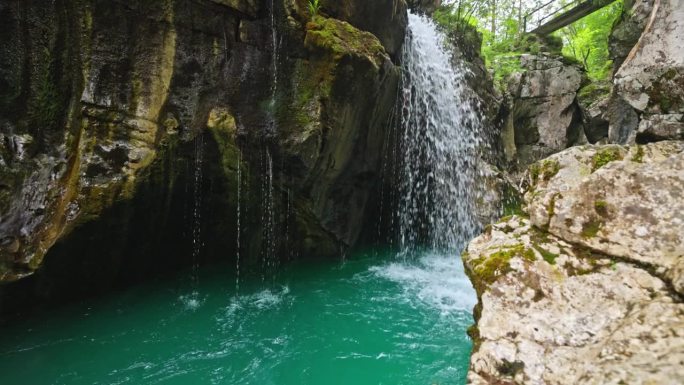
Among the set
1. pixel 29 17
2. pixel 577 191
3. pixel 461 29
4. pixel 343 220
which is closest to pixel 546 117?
pixel 461 29

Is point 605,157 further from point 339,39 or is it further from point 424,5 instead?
point 424,5

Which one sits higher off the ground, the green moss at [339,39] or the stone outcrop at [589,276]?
the green moss at [339,39]

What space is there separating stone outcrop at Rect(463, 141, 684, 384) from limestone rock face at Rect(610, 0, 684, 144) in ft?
5.36

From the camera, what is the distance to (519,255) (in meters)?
4.02

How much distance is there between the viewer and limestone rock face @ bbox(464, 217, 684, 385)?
2764 mm

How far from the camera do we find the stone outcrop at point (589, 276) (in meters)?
2.91

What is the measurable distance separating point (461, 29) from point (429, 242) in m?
9.16

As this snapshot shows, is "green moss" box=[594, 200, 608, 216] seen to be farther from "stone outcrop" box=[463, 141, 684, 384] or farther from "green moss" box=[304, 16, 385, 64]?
"green moss" box=[304, 16, 385, 64]

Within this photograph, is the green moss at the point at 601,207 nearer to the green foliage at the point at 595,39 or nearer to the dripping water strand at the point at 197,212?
the dripping water strand at the point at 197,212

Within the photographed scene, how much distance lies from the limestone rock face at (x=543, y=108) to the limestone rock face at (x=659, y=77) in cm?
1007

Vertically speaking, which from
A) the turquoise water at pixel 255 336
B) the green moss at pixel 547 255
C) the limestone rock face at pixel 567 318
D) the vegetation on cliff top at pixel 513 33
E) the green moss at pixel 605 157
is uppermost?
the vegetation on cliff top at pixel 513 33

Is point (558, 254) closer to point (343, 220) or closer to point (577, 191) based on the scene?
point (577, 191)

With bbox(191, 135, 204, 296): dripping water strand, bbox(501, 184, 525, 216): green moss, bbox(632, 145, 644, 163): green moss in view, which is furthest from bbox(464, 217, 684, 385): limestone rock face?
bbox(501, 184, 525, 216): green moss

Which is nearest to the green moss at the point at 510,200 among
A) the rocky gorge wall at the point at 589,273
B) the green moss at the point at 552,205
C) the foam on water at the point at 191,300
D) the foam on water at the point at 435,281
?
the foam on water at the point at 435,281
